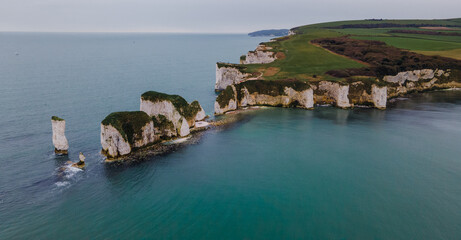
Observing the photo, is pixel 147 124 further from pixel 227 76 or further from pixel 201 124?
pixel 227 76

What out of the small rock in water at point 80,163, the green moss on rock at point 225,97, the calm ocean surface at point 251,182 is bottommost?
the calm ocean surface at point 251,182

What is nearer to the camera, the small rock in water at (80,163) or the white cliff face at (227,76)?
the small rock in water at (80,163)

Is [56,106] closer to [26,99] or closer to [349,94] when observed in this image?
Answer: [26,99]

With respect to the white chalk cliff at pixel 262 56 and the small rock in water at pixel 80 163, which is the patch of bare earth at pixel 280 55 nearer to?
the white chalk cliff at pixel 262 56

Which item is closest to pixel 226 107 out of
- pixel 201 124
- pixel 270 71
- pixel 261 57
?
pixel 201 124

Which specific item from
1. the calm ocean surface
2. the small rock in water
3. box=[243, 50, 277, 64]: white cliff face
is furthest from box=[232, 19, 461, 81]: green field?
the small rock in water

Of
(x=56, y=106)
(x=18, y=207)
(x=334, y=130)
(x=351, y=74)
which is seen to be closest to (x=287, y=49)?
(x=351, y=74)

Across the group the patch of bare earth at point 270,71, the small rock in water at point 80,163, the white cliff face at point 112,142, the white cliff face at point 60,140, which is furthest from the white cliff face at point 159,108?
the patch of bare earth at point 270,71
